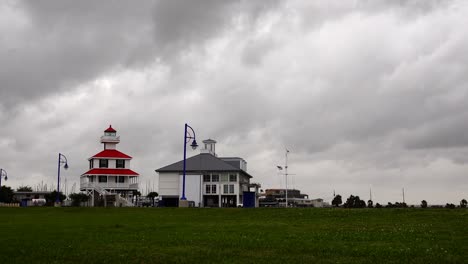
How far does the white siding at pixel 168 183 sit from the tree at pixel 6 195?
36.4 metres

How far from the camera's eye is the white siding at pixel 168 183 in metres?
106

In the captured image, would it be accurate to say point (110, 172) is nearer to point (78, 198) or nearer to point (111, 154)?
point (111, 154)

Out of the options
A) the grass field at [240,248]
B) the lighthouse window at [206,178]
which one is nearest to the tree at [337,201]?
the lighthouse window at [206,178]

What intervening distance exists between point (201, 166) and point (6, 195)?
45.5 meters

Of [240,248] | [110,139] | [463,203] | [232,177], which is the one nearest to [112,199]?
[110,139]

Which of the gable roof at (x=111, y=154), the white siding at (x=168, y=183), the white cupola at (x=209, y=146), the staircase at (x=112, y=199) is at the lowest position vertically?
the staircase at (x=112, y=199)

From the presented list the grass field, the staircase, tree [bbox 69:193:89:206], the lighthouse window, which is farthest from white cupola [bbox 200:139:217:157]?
the grass field

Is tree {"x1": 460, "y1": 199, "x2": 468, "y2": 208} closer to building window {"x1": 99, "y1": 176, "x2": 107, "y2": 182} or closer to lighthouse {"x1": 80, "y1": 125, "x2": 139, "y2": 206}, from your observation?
lighthouse {"x1": 80, "y1": 125, "x2": 139, "y2": 206}

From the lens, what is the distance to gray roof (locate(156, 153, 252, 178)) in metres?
105

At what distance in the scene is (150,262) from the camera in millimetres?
16297

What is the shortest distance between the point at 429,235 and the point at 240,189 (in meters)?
85.9

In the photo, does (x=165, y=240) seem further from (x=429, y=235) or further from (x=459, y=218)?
(x=459, y=218)

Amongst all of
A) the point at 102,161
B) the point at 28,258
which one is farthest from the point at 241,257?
the point at 102,161

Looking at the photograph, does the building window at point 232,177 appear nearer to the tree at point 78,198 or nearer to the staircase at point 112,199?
the staircase at point 112,199
